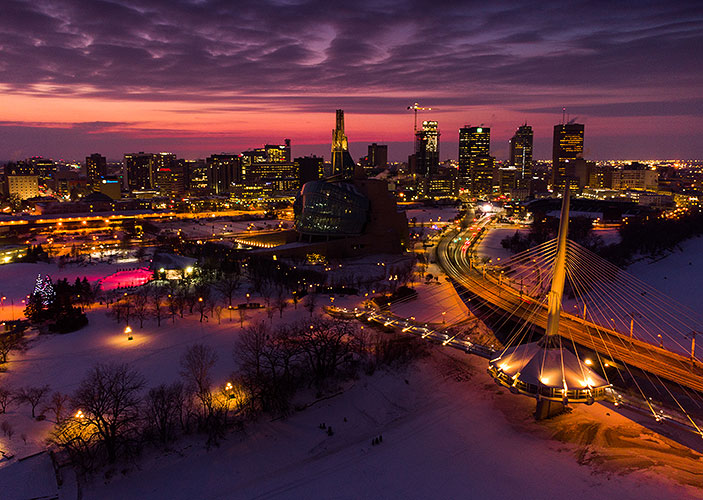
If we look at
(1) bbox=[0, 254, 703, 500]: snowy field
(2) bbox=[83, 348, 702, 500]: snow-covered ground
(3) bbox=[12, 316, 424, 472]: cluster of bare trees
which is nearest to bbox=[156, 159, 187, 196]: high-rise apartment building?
(3) bbox=[12, 316, 424, 472]: cluster of bare trees

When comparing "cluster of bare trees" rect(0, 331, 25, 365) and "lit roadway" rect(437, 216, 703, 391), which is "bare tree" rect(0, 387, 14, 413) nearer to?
"cluster of bare trees" rect(0, 331, 25, 365)

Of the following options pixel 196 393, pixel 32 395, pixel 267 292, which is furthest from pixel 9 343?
pixel 267 292

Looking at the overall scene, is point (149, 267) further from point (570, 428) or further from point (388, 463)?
point (570, 428)

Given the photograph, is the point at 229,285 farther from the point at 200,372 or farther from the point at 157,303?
the point at 200,372

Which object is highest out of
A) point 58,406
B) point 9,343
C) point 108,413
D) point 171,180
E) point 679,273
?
point 171,180

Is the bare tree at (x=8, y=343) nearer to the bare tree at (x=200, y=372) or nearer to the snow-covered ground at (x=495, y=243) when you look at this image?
the bare tree at (x=200, y=372)

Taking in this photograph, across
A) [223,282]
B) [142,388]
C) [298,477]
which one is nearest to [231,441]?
[298,477]

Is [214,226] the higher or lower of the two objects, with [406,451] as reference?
higher

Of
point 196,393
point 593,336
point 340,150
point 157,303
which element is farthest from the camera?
point 340,150
